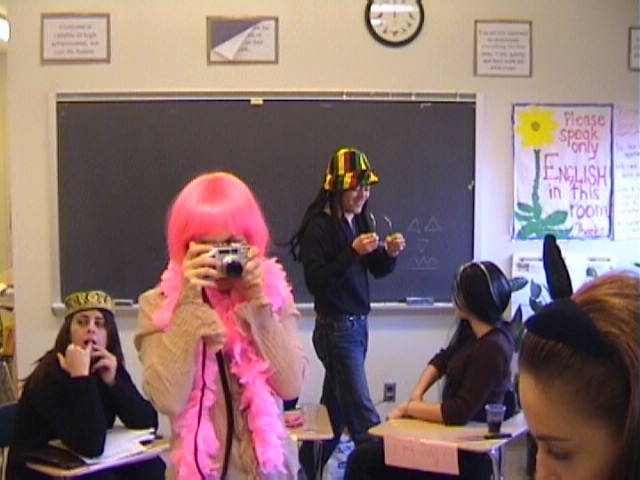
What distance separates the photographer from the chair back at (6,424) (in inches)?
102

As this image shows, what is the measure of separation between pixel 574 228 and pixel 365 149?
1.17 metres

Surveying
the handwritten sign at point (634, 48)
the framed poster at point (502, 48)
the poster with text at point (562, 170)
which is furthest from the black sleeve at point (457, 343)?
the handwritten sign at point (634, 48)

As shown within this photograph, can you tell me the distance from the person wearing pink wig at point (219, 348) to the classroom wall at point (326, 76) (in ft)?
7.38

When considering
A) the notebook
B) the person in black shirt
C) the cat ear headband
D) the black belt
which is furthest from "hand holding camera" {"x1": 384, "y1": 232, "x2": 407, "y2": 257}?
the cat ear headband

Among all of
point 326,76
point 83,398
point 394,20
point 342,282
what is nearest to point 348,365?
point 342,282

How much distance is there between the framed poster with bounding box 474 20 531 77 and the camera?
397 cm

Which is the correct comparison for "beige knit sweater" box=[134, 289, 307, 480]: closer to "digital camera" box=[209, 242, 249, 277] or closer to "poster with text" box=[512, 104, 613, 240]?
"digital camera" box=[209, 242, 249, 277]

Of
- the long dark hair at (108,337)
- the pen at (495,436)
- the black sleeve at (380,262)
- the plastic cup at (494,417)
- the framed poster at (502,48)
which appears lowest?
the pen at (495,436)

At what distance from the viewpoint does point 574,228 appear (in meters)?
4.08

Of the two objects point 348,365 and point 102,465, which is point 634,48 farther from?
point 102,465

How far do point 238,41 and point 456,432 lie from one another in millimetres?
2281

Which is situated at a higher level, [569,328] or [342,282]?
[569,328]

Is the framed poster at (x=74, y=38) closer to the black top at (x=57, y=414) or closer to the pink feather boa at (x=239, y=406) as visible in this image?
the black top at (x=57, y=414)

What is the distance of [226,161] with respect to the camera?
3900mm
